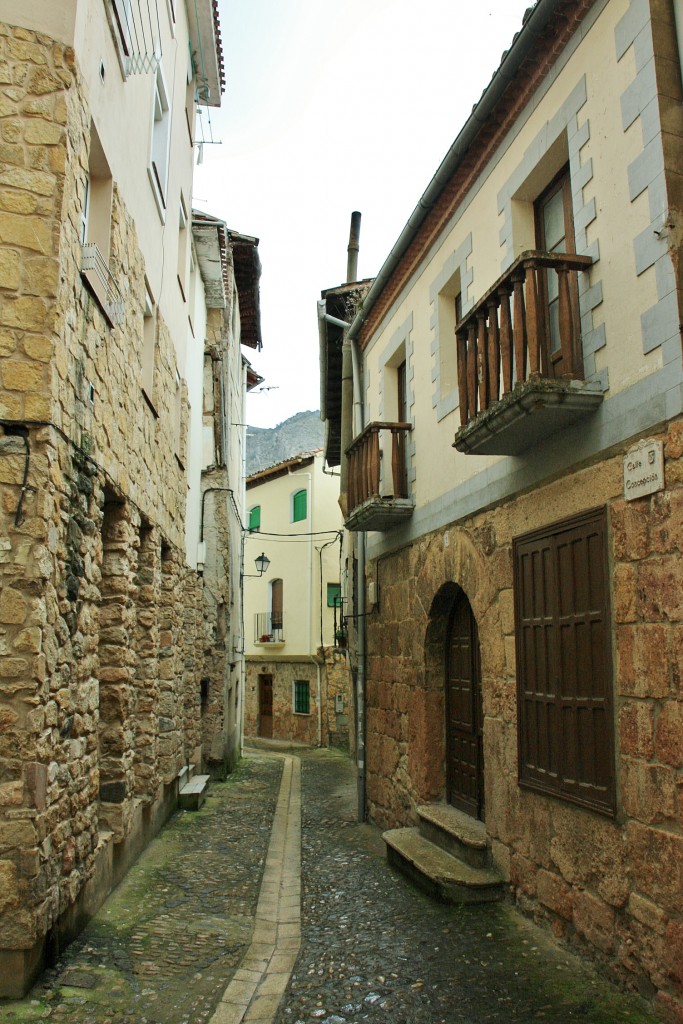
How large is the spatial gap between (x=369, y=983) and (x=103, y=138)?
18.0 feet

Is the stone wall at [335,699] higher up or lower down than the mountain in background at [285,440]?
lower down

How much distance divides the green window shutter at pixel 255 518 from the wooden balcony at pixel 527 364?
21.9m

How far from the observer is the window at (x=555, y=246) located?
4789 mm

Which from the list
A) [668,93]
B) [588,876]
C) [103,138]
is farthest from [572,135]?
[588,876]

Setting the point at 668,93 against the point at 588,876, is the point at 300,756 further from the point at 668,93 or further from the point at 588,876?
the point at 668,93

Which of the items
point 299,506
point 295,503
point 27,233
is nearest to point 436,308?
point 27,233

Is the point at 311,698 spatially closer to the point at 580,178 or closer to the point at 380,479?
the point at 380,479

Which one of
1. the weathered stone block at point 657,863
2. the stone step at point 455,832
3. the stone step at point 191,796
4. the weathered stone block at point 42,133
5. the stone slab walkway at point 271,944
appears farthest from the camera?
the stone step at point 191,796

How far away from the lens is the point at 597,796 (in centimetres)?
450

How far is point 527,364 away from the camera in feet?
16.3

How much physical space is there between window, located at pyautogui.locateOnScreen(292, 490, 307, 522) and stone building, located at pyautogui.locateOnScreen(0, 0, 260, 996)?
15.4m

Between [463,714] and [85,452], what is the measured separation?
414 centimetres

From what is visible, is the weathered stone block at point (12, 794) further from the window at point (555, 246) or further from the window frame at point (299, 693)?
the window frame at point (299, 693)

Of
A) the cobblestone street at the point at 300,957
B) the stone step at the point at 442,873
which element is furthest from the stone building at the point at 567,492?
the cobblestone street at the point at 300,957
